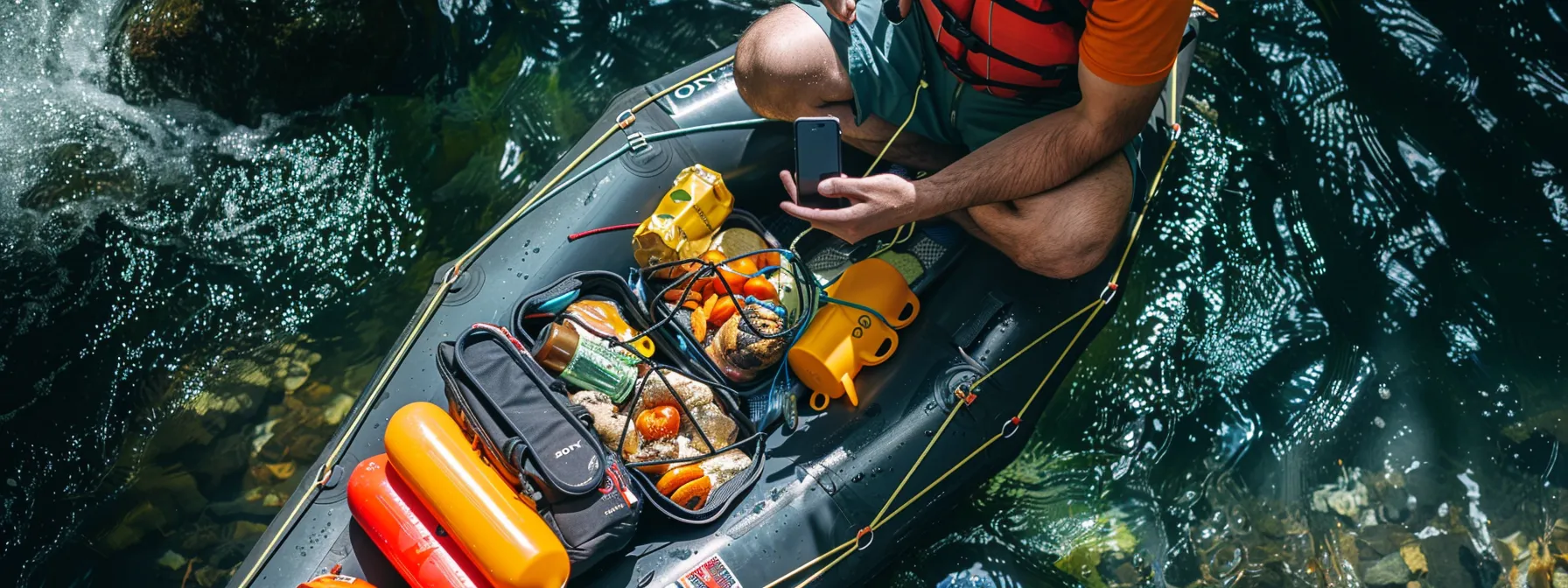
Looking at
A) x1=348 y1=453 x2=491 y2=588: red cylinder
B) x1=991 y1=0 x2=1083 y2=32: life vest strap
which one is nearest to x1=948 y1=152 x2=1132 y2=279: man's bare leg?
x1=991 y1=0 x2=1083 y2=32: life vest strap

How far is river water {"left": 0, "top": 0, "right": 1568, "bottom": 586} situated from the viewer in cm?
291

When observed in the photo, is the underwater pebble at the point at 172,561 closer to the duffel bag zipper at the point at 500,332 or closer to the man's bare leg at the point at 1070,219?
the duffel bag zipper at the point at 500,332

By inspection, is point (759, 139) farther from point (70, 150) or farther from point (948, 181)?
point (70, 150)

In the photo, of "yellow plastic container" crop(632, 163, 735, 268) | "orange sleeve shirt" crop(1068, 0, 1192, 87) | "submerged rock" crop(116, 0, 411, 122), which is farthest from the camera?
"submerged rock" crop(116, 0, 411, 122)

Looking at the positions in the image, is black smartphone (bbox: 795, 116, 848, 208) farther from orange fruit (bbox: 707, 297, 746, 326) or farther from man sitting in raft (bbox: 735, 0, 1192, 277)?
orange fruit (bbox: 707, 297, 746, 326)

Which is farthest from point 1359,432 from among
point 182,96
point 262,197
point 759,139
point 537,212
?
point 182,96

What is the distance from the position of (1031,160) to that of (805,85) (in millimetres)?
615

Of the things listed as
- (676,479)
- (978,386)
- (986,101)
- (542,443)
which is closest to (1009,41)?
(986,101)

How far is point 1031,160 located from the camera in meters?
2.38

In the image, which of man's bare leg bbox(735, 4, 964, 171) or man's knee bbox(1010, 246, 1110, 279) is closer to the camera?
man's knee bbox(1010, 246, 1110, 279)

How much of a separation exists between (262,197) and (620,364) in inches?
64.0

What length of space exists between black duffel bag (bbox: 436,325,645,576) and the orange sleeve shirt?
52.5 inches

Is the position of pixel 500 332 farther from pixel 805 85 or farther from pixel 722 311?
pixel 805 85

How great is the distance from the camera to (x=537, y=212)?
8.92 feet
